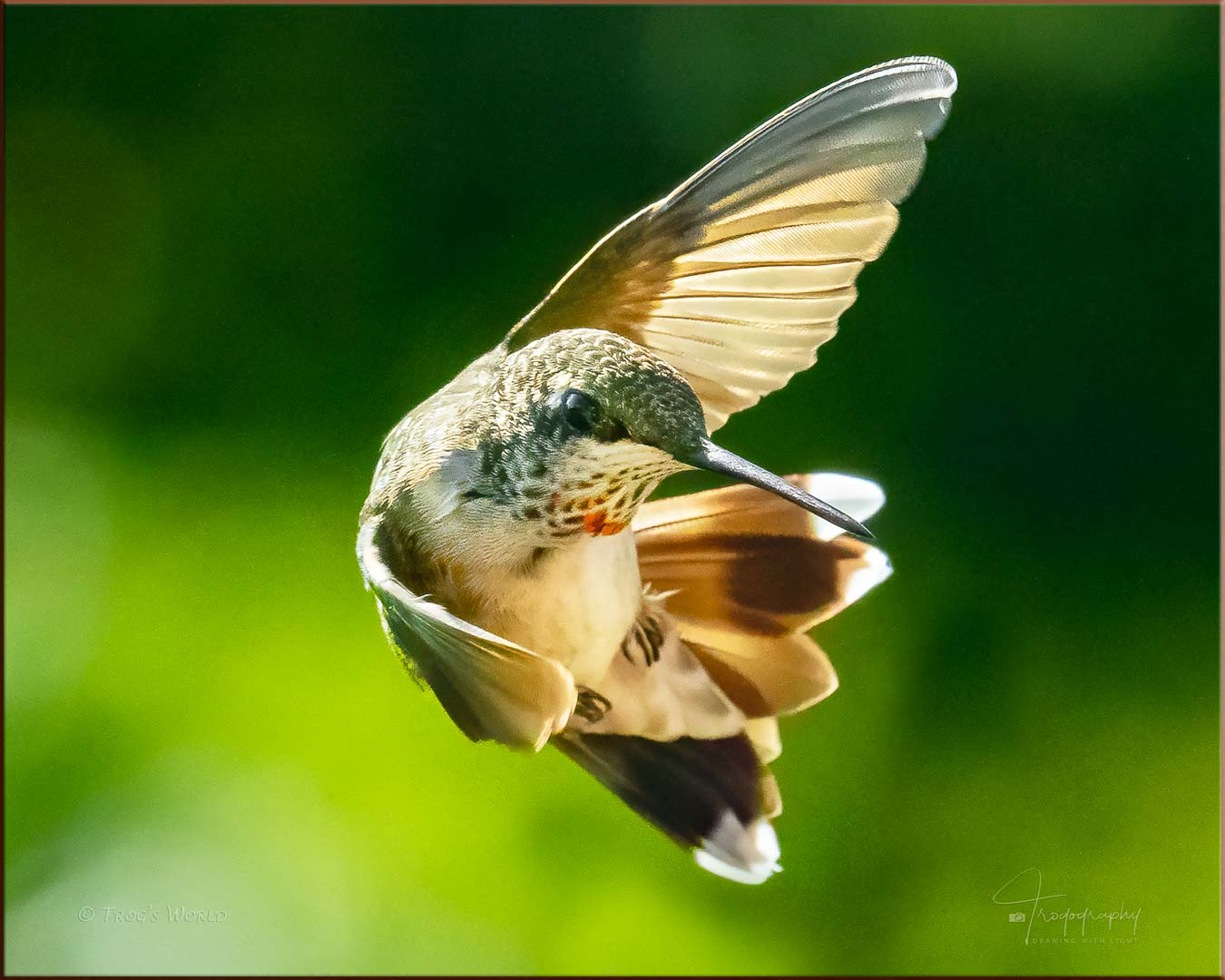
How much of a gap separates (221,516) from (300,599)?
0.48ft

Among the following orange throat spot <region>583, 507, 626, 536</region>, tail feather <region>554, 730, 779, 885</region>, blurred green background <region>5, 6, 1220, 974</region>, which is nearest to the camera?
orange throat spot <region>583, 507, 626, 536</region>

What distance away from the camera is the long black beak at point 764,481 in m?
0.42

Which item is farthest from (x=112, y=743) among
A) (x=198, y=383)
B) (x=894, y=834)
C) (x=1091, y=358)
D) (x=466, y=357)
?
(x=1091, y=358)

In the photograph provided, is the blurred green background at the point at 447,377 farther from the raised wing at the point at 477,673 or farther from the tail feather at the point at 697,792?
the raised wing at the point at 477,673

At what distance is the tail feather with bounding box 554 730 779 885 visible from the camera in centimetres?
69

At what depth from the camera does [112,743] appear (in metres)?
1.37

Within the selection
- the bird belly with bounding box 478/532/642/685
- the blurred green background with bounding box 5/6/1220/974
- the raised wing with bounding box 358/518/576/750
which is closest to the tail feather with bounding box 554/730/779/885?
the bird belly with bounding box 478/532/642/685

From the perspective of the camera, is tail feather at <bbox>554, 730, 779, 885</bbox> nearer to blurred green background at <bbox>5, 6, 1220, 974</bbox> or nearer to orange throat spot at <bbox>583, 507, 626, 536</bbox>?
orange throat spot at <bbox>583, 507, 626, 536</bbox>

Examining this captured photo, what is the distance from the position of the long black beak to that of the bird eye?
5 centimetres

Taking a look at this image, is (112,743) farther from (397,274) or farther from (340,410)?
(397,274)

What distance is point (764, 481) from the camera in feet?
1.41

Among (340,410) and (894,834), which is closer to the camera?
(894,834)

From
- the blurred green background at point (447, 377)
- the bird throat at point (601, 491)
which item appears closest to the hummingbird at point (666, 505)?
the bird throat at point (601, 491)

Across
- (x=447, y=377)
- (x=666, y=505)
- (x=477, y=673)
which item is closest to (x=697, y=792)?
(x=666, y=505)
